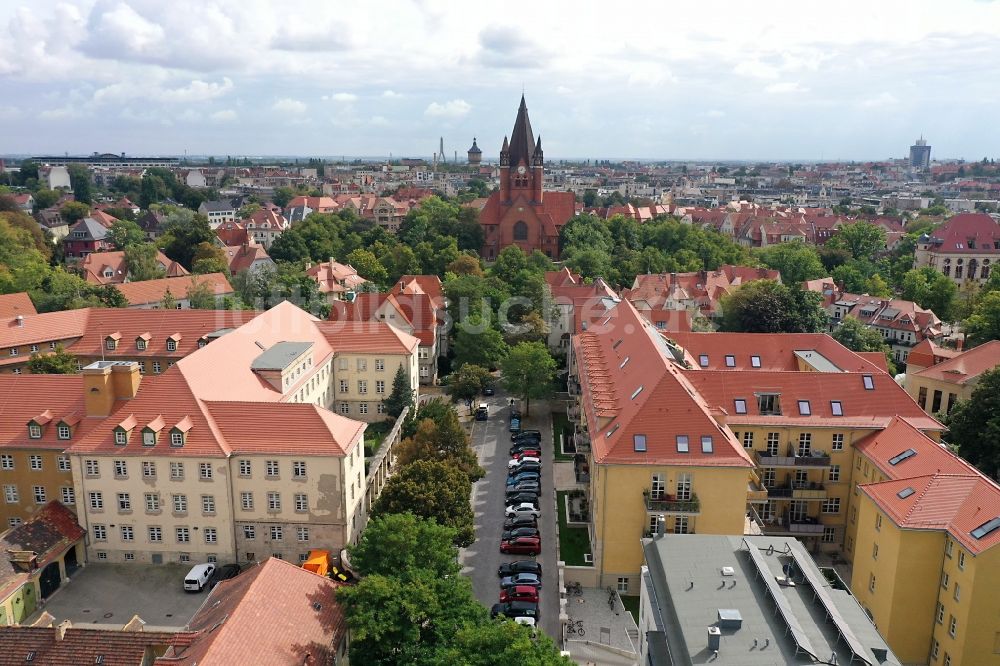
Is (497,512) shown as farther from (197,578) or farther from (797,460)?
(797,460)

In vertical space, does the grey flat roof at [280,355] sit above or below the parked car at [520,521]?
above

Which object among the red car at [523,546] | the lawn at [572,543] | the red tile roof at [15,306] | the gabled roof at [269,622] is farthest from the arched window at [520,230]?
the gabled roof at [269,622]

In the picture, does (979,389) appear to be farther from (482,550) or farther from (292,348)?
(292,348)

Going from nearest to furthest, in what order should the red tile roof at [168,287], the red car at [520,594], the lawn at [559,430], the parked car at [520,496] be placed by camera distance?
the red car at [520,594] < the parked car at [520,496] < the lawn at [559,430] < the red tile roof at [168,287]

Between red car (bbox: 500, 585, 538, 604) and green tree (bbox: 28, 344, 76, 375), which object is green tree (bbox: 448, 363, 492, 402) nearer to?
red car (bbox: 500, 585, 538, 604)

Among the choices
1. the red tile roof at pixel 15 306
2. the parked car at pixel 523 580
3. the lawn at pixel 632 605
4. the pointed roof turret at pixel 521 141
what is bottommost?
the lawn at pixel 632 605

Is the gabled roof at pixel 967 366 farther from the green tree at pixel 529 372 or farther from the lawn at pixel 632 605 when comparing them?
the lawn at pixel 632 605

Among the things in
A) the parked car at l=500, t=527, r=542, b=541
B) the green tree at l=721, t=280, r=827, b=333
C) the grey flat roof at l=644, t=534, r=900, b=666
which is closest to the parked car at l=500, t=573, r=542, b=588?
the parked car at l=500, t=527, r=542, b=541

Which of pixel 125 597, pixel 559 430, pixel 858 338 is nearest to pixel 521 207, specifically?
pixel 858 338
